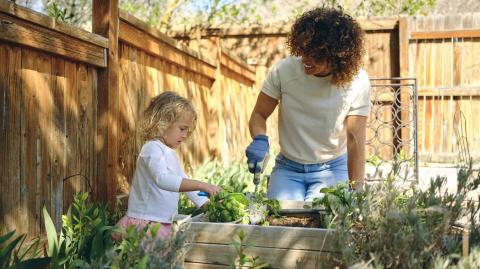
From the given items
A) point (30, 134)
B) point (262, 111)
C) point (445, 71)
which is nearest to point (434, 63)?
point (445, 71)

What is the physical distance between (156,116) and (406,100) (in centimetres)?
621

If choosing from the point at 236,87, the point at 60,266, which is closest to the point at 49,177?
the point at 60,266

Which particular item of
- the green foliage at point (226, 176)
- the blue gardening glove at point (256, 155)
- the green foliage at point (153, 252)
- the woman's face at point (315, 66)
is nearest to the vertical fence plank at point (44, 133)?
the blue gardening glove at point (256, 155)

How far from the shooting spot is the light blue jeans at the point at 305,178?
324 cm

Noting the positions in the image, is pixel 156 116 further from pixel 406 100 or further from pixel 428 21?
pixel 428 21

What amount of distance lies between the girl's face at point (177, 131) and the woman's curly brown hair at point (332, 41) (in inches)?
26.7

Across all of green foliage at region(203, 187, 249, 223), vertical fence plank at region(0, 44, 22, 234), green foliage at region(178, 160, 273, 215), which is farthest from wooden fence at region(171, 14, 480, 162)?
green foliage at region(203, 187, 249, 223)

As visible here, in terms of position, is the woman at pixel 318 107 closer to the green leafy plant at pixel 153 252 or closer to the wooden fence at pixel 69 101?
the wooden fence at pixel 69 101

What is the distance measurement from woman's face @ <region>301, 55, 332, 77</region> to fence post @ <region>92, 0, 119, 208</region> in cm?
123

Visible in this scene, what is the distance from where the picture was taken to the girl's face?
298 cm

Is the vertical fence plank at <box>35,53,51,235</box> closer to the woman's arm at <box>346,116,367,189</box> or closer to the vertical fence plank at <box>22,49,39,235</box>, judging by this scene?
the vertical fence plank at <box>22,49,39,235</box>

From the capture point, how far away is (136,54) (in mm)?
4289


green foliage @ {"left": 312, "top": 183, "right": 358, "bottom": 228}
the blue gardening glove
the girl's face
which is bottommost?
green foliage @ {"left": 312, "top": 183, "right": 358, "bottom": 228}

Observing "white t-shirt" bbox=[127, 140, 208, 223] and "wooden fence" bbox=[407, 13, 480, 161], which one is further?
"wooden fence" bbox=[407, 13, 480, 161]
